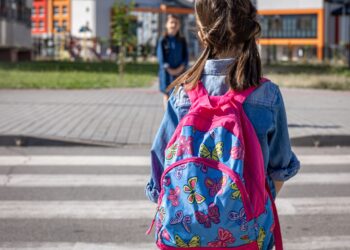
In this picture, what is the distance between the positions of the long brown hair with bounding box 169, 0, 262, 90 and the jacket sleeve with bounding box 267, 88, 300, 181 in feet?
0.50

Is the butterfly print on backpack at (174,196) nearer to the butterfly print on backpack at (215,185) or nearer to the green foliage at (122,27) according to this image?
the butterfly print on backpack at (215,185)

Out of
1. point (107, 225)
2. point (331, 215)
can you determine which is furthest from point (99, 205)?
point (331, 215)

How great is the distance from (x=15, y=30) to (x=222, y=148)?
62.0 meters

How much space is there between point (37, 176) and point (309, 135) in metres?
4.31

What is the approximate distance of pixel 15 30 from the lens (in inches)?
2470

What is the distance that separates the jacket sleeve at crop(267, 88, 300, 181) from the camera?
288cm

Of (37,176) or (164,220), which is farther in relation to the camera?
(37,176)

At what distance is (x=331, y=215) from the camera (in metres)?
6.56

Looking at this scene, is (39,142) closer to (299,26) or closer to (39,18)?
(299,26)

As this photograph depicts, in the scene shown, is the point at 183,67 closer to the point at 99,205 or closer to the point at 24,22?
the point at 99,205

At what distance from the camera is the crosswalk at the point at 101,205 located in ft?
18.9

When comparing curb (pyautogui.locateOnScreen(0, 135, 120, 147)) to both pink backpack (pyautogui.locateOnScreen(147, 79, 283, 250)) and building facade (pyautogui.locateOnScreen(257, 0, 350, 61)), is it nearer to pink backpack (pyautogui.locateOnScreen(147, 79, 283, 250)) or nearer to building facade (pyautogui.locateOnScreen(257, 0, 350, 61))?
pink backpack (pyautogui.locateOnScreen(147, 79, 283, 250))

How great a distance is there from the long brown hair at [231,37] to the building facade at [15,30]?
5587cm

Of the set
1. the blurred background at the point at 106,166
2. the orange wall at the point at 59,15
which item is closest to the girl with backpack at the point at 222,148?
the blurred background at the point at 106,166
